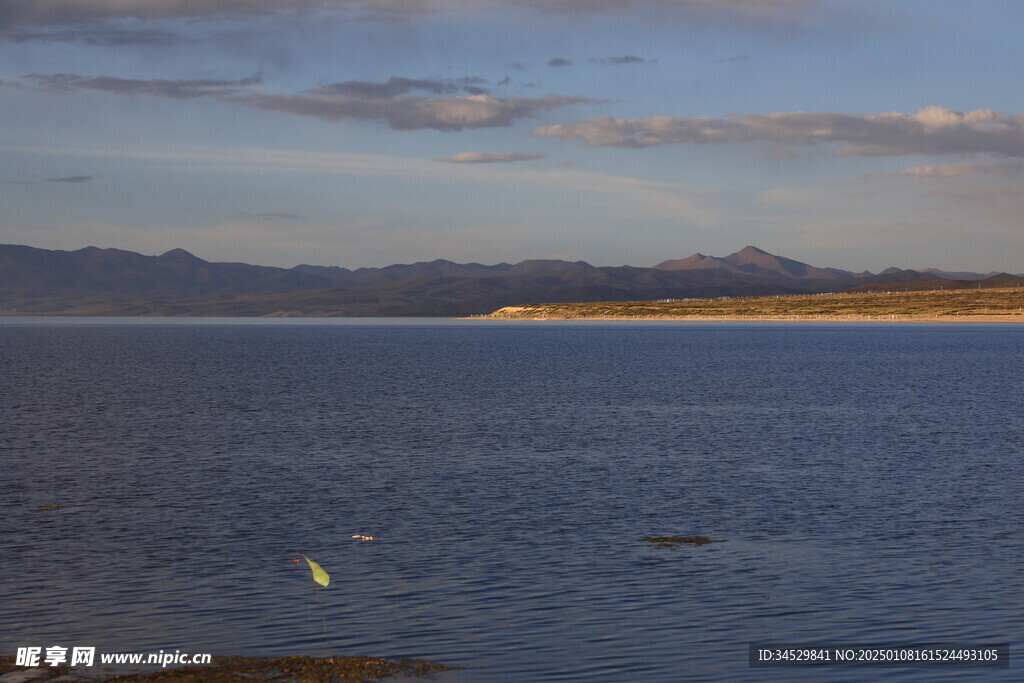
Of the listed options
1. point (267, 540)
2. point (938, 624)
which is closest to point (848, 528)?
point (938, 624)

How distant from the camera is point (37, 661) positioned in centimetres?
1700

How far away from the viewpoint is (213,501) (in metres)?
32.2

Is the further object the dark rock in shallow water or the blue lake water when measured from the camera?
the dark rock in shallow water

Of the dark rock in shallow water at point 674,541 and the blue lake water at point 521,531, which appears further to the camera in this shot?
the dark rock in shallow water at point 674,541

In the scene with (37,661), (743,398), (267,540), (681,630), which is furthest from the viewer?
(743,398)

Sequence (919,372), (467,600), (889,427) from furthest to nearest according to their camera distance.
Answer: (919,372) → (889,427) → (467,600)

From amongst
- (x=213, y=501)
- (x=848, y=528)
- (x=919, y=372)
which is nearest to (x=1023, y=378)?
(x=919, y=372)

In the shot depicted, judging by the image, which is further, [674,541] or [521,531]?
[521,531]

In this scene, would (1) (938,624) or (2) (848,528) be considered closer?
(1) (938,624)

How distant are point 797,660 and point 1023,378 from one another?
8981 cm

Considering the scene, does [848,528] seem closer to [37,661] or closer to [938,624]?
[938,624]

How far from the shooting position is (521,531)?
27828mm

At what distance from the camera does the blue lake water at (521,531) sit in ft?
62.1

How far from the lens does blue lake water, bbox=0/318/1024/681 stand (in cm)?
1894
